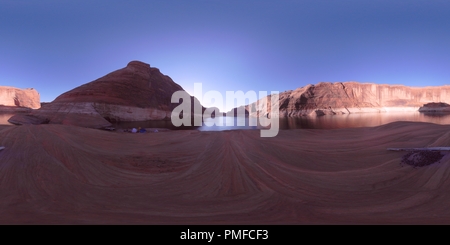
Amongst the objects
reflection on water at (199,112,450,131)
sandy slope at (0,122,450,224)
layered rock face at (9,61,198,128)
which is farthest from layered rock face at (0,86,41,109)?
sandy slope at (0,122,450,224)

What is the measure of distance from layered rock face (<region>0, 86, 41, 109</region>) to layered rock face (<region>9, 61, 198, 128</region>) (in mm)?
99860

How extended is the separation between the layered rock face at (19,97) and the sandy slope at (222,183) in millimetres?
145559

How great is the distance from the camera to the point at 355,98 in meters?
90.9

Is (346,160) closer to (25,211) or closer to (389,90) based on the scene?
(25,211)

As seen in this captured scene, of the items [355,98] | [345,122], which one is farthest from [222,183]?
[355,98]

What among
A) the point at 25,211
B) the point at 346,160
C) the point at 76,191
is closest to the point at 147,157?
the point at 76,191

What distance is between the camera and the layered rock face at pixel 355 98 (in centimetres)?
8475

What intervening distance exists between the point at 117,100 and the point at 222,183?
1871 inches

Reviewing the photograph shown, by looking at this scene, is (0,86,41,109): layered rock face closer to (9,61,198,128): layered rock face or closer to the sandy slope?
(9,61,198,128): layered rock face

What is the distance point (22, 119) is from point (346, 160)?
3524 centimetres

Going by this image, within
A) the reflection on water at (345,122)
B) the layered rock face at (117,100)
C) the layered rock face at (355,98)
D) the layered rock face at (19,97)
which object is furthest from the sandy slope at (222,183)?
the layered rock face at (19,97)

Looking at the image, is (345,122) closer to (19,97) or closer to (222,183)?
Answer: (222,183)

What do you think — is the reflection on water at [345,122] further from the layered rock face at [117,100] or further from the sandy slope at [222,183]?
the layered rock face at [117,100]
